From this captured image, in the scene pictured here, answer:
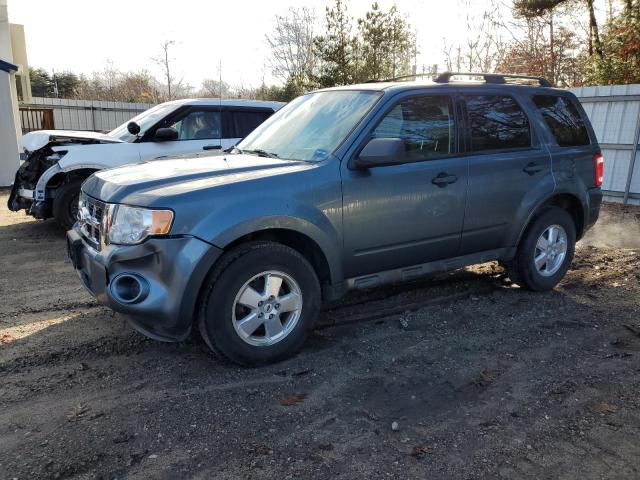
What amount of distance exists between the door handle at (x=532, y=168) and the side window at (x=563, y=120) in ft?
1.52

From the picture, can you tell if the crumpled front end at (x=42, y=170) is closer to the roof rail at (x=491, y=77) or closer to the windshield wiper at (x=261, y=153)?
the windshield wiper at (x=261, y=153)

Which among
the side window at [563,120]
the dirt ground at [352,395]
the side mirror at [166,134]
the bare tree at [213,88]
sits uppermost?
the bare tree at [213,88]

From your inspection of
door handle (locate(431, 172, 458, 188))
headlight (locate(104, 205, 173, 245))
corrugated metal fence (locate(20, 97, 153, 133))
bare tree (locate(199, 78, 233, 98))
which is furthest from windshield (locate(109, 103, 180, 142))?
bare tree (locate(199, 78, 233, 98))

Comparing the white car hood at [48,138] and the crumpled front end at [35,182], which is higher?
the white car hood at [48,138]

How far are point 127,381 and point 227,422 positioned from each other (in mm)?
876

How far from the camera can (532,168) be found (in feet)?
16.4

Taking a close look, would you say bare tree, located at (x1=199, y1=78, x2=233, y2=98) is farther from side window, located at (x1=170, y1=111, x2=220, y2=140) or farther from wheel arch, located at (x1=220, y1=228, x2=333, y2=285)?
wheel arch, located at (x1=220, y1=228, x2=333, y2=285)

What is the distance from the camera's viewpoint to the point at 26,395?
133 inches

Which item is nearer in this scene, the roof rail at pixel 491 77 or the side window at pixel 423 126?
the side window at pixel 423 126

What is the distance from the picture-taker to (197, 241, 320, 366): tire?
3523mm

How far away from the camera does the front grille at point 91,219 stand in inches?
145

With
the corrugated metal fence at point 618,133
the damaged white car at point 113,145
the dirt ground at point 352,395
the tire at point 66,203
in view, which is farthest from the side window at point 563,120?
the tire at point 66,203

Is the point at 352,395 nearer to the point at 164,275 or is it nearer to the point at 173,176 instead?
the point at 164,275

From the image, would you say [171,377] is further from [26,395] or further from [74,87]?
[74,87]
